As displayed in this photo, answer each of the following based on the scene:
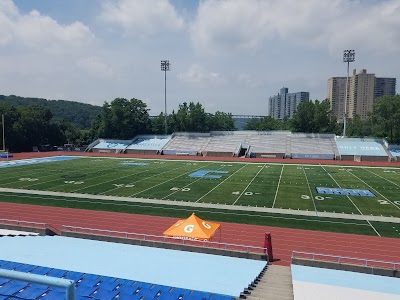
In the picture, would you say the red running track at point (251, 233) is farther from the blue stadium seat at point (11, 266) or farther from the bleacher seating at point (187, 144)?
the bleacher seating at point (187, 144)

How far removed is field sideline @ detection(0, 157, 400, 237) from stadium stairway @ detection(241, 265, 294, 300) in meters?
9.67

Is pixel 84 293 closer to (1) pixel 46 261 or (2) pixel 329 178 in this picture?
(1) pixel 46 261

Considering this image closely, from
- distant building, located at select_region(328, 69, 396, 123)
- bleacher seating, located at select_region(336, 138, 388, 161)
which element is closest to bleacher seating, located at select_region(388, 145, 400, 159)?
bleacher seating, located at select_region(336, 138, 388, 161)

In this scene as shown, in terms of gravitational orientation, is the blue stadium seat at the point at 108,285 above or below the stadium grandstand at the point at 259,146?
below

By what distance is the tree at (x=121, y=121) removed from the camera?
76500 millimetres

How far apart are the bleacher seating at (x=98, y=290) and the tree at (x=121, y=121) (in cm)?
6736

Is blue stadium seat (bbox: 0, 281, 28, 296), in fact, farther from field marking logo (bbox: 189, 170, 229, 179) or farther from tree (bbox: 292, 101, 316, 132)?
tree (bbox: 292, 101, 316, 132)

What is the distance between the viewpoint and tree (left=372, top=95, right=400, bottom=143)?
6312cm

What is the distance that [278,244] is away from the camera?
706 inches

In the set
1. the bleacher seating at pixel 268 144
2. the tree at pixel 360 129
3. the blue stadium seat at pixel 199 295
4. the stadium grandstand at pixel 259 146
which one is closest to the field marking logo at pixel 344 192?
the blue stadium seat at pixel 199 295

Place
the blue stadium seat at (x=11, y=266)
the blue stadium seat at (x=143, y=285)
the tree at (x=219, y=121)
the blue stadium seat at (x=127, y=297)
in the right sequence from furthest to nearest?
the tree at (x=219, y=121) < the blue stadium seat at (x=11, y=266) < the blue stadium seat at (x=143, y=285) < the blue stadium seat at (x=127, y=297)

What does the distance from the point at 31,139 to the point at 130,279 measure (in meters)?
74.0

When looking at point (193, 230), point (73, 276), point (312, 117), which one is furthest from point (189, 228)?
point (312, 117)

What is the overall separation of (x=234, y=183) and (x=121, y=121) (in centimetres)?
4719
